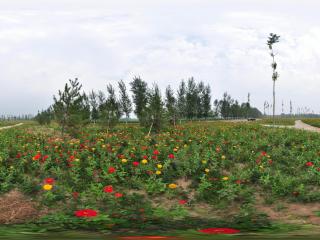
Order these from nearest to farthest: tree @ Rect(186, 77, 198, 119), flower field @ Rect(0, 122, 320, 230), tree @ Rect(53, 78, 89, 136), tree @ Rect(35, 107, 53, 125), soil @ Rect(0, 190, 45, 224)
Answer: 1. flower field @ Rect(0, 122, 320, 230)
2. soil @ Rect(0, 190, 45, 224)
3. tree @ Rect(53, 78, 89, 136)
4. tree @ Rect(35, 107, 53, 125)
5. tree @ Rect(186, 77, 198, 119)

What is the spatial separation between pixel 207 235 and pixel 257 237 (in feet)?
1.39

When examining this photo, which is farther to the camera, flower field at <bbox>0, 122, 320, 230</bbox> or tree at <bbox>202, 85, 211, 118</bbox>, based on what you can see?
tree at <bbox>202, 85, 211, 118</bbox>

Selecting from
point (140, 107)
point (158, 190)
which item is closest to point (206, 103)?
point (140, 107)

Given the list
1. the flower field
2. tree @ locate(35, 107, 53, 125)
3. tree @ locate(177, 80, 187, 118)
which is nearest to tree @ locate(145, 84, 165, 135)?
the flower field

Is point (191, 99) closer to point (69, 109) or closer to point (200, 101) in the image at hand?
point (200, 101)

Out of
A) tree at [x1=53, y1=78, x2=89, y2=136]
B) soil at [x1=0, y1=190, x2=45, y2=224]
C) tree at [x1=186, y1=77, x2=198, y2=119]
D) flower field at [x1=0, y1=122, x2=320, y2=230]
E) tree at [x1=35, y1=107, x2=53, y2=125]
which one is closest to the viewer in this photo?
flower field at [x1=0, y1=122, x2=320, y2=230]

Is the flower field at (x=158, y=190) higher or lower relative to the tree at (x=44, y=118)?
lower

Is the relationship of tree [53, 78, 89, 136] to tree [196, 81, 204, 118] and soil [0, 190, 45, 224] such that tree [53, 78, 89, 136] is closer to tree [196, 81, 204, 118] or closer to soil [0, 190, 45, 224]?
soil [0, 190, 45, 224]

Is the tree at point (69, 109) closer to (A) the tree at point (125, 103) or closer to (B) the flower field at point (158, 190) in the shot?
(B) the flower field at point (158, 190)

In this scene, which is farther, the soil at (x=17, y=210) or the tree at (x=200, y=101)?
the tree at (x=200, y=101)

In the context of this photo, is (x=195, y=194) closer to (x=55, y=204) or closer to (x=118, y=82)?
(x=55, y=204)

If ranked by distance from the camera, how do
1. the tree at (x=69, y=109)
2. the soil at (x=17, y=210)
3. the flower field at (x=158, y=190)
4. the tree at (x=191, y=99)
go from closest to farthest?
the flower field at (x=158, y=190), the soil at (x=17, y=210), the tree at (x=69, y=109), the tree at (x=191, y=99)

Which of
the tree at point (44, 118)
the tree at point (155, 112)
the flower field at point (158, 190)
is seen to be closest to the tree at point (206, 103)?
the tree at point (44, 118)

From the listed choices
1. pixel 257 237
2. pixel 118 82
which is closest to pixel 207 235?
pixel 257 237
